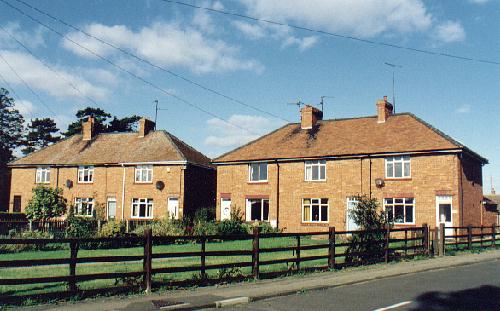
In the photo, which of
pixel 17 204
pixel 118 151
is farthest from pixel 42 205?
pixel 17 204

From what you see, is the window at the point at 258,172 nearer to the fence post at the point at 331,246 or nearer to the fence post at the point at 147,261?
the fence post at the point at 331,246

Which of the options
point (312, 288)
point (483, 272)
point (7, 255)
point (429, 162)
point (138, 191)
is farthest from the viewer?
point (138, 191)

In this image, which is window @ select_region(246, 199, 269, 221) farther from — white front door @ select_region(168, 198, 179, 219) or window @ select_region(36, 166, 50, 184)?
window @ select_region(36, 166, 50, 184)

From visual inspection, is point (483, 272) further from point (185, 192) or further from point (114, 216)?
point (114, 216)

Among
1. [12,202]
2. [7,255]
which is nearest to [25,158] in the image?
[12,202]

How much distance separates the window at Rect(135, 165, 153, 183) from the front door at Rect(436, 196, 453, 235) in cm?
2213

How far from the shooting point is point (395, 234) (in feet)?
98.2

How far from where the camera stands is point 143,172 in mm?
39125

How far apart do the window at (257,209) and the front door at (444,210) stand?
472 inches

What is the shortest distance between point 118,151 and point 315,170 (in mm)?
18357

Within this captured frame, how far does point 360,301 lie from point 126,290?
512cm

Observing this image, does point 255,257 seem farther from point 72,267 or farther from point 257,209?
point 257,209

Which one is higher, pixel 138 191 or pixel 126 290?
pixel 138 191

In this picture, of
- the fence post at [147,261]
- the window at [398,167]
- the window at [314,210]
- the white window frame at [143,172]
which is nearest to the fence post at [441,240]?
the window at [398,167]
